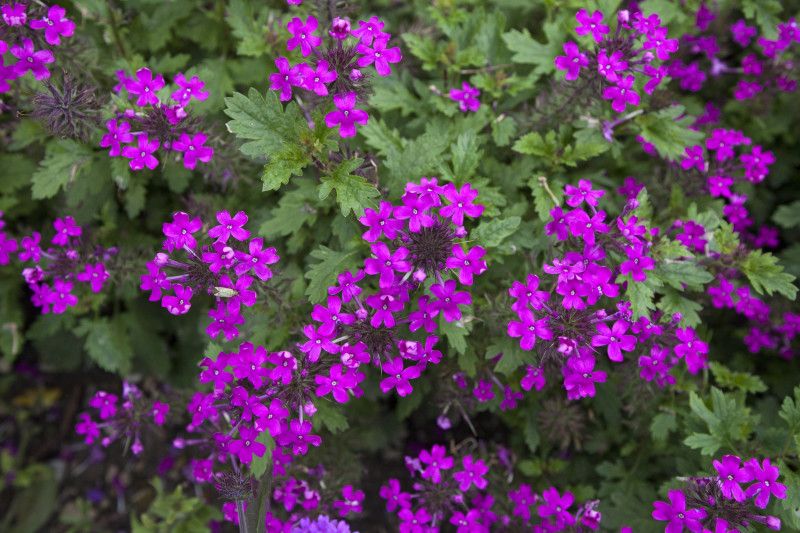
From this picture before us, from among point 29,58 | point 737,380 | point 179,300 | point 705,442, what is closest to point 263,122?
point 179,300

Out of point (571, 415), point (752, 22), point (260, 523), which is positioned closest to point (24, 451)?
point (260, 523)

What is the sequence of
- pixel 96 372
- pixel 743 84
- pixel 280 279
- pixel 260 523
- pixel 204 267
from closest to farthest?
pixel 204 267 → pixel 260 523 → pixel 280 279 → pixel 743 84 → pixel 96 372

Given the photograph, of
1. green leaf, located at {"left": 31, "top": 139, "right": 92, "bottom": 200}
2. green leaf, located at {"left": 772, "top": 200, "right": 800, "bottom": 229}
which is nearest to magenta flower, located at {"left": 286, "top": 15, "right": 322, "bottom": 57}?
green leaf, located at {"left": 31, "top": 139, "right": 92, "bottom": 200}

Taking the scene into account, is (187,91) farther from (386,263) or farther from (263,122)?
(386,263)

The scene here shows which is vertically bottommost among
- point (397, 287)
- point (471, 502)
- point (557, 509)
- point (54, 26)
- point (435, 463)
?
point (471, 502)

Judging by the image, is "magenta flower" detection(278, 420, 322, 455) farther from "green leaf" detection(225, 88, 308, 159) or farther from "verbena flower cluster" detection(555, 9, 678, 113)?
"verbena flower cluster" detection(555, 9, 678, 113)

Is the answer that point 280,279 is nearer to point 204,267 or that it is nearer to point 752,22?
point 204,267
